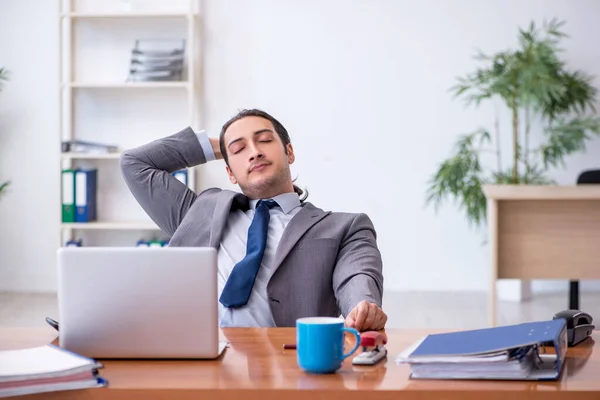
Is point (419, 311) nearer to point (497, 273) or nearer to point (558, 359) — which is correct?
point (497, 273)

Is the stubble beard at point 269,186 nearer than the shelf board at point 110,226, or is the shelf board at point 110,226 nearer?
the stubble beard at point 269,186

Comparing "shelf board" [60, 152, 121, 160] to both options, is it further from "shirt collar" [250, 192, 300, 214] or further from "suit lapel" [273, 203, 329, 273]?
"suit lapel" [273, 203, 329, 273]

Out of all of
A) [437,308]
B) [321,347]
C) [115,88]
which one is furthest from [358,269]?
[115,88]

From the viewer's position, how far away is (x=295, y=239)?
2.02 metres

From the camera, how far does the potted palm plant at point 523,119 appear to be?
4809 mm

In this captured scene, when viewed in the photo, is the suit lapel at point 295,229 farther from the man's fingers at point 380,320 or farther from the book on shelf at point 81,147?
the book on shelf at point 81,147

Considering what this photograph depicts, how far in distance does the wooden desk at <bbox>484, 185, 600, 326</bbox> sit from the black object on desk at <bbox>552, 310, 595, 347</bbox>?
234 cm

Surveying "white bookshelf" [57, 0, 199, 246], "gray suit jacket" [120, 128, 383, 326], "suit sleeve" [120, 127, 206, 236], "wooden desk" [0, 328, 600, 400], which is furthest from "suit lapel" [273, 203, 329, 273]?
"white bookshelf" [57, 0, 199, 246]

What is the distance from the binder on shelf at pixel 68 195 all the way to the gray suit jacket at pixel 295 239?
9.72 ft

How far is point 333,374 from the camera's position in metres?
1.29

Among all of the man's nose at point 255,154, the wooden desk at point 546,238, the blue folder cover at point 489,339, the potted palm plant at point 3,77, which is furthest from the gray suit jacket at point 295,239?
the potted palm plant at point 3,77

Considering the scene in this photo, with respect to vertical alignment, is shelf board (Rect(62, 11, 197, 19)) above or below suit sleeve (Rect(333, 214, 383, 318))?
above

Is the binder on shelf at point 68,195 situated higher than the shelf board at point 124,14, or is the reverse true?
the shelf board at point 124,14

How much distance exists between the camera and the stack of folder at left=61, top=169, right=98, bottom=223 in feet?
16.9
